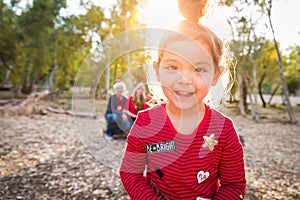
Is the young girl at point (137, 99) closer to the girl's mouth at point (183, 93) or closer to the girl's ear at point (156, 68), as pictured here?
the girl's ear at point (156, 68)

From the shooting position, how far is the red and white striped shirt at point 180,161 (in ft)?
4.62

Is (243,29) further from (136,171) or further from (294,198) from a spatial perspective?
(136,171)

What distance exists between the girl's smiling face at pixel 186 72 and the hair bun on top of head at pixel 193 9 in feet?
0.65

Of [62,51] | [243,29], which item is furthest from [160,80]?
[62,51]

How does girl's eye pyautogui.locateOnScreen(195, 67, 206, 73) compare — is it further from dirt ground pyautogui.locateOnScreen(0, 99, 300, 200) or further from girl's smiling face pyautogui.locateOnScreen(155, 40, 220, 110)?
dirt ground pyautogui.locateOnScreen(0, 99, 300, 200)

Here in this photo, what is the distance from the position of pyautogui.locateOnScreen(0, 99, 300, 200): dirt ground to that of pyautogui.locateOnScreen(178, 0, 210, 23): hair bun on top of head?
1.21 meters

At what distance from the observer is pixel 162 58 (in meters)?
1.41

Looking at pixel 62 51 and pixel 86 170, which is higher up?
pixel 62 51

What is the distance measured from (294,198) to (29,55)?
78.0 ft

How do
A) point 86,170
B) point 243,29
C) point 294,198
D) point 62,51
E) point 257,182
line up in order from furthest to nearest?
point 62,51
point 243,29
point 86,170
point 257,182
point 294,198

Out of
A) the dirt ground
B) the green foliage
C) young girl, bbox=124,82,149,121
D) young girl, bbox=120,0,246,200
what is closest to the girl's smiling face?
young girl, bbox=120,0,246,200

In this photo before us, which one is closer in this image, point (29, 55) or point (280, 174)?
point (280, 174)

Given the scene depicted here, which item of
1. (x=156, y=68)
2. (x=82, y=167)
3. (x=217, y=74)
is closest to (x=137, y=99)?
(x=156, y=68)

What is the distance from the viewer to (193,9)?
1449 millimetres
